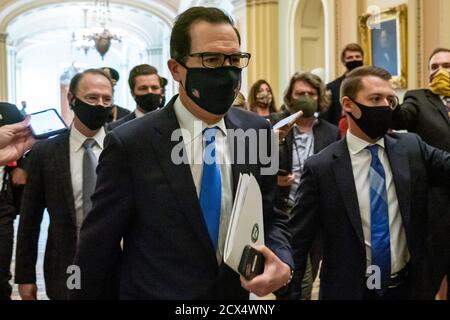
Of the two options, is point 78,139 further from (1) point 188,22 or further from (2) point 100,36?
(2) point 100,36

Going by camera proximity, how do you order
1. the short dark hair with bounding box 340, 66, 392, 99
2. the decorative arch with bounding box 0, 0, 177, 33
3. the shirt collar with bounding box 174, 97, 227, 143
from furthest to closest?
the decorative arch with bounding box 0, 0, 177, 33
the short dark hair with bounding box 340, 66, 392, 99
the shirt collar with bounding box 174, 97, 227, 143

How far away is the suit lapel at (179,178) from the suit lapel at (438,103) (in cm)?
266

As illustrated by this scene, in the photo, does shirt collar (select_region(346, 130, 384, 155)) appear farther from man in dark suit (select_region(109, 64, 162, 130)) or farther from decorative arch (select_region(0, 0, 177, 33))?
decorative arch (select_region(0, 0, 177, 33))

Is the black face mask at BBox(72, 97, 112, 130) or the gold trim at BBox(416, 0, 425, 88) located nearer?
the black face mask at BBox(72, 97, 112, 130)

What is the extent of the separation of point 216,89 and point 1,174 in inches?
91.9

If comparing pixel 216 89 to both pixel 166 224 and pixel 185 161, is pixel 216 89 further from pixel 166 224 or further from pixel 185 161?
pixel 166 224

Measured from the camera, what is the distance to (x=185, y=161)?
7.29 ft

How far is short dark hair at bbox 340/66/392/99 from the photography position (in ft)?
11.3

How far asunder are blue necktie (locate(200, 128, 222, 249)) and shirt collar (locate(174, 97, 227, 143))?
0.07 meters

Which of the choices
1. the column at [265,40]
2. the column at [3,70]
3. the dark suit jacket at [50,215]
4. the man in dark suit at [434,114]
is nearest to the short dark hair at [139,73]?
the dark suit jacket at [50,215]

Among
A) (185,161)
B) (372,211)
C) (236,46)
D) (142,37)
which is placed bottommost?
(372,211)

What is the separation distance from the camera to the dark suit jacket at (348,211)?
310 centimetres

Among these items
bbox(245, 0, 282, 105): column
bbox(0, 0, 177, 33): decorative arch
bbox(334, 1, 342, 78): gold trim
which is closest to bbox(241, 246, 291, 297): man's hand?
bbox(334, 1, 342, 78): gold trim
